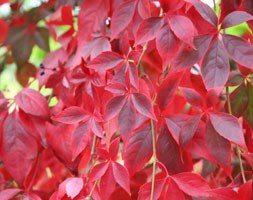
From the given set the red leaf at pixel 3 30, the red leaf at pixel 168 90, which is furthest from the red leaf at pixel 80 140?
the red leaf at pixel 3 30

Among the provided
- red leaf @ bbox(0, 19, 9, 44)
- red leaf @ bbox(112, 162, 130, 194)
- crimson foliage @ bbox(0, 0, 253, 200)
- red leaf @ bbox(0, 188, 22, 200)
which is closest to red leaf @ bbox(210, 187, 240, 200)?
crimson foliage @ bbox(0, 0, 253, 200)

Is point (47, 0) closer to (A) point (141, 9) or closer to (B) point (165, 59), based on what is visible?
(A) point (141, 9)

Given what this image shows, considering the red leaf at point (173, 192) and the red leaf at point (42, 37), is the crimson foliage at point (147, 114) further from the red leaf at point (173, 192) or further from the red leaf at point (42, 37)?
the red leaf at point (42, 37)

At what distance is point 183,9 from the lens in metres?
0.74

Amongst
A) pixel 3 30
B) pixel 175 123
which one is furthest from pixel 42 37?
pixel 175 123

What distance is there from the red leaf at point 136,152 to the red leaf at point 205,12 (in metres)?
0.18

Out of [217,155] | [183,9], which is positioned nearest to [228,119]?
[217,155]

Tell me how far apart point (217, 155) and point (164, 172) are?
0.24 feet

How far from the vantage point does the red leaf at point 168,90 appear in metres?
0.69

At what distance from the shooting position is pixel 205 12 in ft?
2.18

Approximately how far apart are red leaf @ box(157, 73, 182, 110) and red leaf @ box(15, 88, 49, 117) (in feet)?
0.78

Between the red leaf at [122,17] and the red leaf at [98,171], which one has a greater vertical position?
the red leaf at [122,17]

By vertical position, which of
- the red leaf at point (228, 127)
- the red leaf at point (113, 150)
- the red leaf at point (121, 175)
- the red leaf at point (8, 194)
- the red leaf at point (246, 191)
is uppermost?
the red leaf at point (113, 150)

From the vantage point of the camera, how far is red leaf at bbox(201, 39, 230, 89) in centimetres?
64
